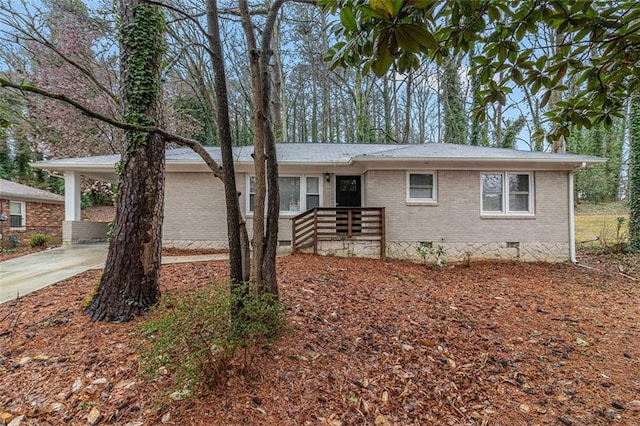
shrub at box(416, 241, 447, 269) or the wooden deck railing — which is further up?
the wooden deck railing

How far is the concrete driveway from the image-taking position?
5.01 metres

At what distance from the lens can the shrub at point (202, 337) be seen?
226 cm

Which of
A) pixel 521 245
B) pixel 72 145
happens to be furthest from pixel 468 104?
pixel 72 145

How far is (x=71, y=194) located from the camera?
944 cm

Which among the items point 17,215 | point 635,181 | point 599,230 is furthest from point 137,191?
point 599,230

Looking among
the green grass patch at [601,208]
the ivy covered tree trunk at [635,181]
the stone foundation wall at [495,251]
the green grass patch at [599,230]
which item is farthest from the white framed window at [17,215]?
the green grass patch at [601,208]

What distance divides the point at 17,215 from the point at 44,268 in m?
9.62

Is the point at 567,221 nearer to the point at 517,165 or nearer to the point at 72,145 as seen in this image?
the point at 517,165

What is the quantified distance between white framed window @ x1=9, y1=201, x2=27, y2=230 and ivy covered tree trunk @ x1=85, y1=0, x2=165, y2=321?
13409mm

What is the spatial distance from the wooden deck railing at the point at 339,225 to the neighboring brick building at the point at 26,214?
10.4m

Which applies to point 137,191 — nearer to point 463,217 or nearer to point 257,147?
point 257,147

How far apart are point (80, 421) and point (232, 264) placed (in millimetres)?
1616

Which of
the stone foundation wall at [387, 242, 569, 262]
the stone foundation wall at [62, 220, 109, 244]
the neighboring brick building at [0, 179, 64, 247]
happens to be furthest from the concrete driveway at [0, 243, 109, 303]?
the stone foundation wall at [387, 242, 569, 262]

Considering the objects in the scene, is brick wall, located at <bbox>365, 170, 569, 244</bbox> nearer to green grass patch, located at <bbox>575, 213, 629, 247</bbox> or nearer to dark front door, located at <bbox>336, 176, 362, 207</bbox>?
dark front door, located at <bbox>336, 176, 362, 207</bbox>
